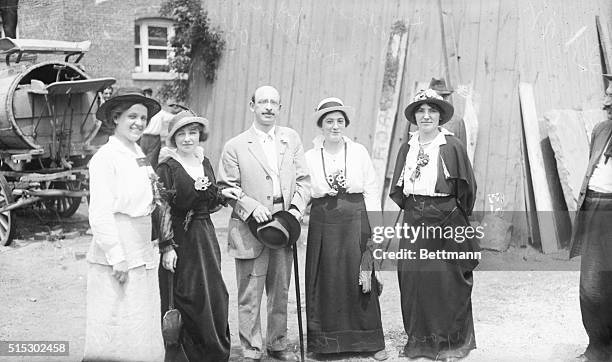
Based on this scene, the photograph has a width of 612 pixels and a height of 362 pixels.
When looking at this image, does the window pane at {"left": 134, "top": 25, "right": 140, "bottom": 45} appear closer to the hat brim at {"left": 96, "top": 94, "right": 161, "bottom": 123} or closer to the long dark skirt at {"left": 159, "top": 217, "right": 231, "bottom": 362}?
the long dark skirt at {"left": 159, "top": 217, "right": 231, "bottom": 362}

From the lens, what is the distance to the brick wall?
14422 millimetres

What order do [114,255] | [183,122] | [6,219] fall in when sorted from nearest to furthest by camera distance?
1. [114,255]
2. [183,122]
3. [6,219]

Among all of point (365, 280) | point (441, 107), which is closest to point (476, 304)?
point (365, 280)

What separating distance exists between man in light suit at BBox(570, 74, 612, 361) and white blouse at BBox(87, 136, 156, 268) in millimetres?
2811

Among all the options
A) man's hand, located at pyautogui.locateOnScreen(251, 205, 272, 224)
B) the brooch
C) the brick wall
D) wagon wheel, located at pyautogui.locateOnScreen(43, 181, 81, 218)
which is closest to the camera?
the brooch

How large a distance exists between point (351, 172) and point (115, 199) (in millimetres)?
1652

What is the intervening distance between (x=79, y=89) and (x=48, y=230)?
79.8 inches

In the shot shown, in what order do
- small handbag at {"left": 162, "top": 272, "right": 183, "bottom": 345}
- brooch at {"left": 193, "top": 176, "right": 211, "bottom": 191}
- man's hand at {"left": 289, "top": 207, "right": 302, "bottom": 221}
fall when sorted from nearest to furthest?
1. small handbag at {"left": 162, "top": 272, "right": 183, "bottom": 345}
2. brooch at {"left": 193, "top": 176, "right": 211, "bottom": 191}
3. man's hand at {"left": 289, "top": 207, "right": 302, "bottom": 221}

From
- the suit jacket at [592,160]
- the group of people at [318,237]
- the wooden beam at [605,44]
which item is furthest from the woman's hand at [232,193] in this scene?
the wooden beam at [605,44]

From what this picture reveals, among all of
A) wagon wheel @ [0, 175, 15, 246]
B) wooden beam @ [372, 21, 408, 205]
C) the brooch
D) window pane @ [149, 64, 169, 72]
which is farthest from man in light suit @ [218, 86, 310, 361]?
window pane @ [149, 64, 169, 72]

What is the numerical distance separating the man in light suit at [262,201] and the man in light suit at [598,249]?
1864 millimetres

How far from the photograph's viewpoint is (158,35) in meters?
15.8

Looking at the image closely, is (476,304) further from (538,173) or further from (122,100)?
(122,100)

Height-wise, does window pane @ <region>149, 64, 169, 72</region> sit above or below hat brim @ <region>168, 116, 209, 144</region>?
above
